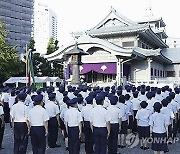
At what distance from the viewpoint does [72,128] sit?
6062 mm

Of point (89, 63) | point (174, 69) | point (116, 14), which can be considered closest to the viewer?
point (89, 63)

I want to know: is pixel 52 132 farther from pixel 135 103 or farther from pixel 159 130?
pixel 159 130

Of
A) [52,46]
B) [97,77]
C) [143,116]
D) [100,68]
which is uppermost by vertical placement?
[52,46]

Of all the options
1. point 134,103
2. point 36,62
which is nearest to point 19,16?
point 36,62

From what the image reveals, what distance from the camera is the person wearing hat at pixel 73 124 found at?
19.7 feet

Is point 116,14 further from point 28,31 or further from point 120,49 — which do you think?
point 28,31

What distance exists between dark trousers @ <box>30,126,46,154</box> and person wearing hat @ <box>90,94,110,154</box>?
1182mm

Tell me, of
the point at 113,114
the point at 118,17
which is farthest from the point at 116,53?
the point at 113,114

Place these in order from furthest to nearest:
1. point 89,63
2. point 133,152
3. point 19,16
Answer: point 19,16
point 89,63
point 133,152

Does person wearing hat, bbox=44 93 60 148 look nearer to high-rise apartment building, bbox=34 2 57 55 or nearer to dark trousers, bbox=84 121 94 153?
dark trousers, bbox=84 121 94 153

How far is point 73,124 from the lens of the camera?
6.04 m

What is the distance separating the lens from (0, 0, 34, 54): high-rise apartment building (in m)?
83.6

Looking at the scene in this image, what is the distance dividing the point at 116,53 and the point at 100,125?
14.8m

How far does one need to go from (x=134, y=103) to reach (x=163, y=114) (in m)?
2.39
